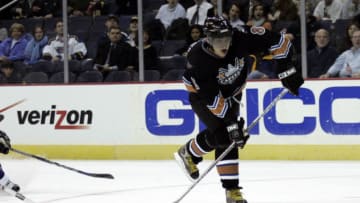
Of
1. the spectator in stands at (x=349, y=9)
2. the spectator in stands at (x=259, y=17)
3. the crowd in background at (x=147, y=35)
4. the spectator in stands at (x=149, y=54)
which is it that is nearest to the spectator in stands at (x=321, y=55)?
the crowd in background at (x=147, y=35)

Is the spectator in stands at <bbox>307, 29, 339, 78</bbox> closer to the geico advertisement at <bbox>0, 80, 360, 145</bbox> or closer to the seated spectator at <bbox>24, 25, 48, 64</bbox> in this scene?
the geico advertisement at <bbox>0, 80, 360, 145</bbox>

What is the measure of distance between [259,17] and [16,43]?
2855mm

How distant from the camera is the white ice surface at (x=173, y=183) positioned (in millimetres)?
6926

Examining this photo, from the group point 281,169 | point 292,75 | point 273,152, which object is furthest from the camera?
point 273,152

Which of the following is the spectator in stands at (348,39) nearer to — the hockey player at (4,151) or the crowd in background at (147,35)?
the crowd in background at (147,35)

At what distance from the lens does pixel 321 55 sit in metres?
9.38

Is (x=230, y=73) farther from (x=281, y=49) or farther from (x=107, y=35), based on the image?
(x=107, y=35)

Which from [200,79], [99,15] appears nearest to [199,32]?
[99,15]

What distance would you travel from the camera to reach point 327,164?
8914mm

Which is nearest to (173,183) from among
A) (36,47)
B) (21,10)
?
(36,47)

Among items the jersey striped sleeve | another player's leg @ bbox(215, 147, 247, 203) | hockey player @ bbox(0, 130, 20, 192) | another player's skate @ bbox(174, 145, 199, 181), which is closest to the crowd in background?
another player's skate @ bbox(174, 145, 199, 181)

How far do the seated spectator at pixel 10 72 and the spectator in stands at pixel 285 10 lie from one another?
3006mm

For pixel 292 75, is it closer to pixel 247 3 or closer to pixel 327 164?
pixel 327 164

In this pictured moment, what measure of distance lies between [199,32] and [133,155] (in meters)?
1.44
